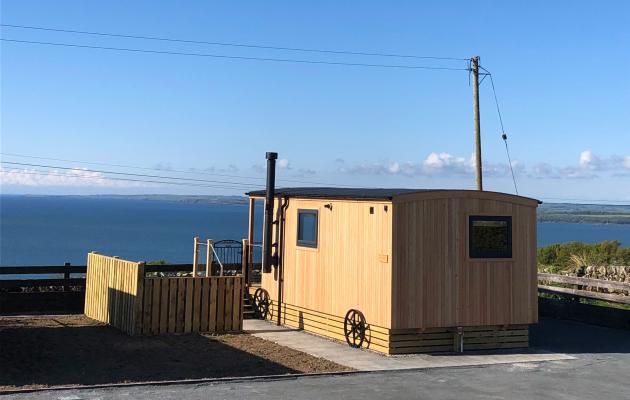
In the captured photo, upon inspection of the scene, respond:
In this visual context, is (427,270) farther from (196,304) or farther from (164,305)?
(164,305)

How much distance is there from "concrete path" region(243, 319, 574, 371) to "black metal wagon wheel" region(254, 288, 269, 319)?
2180 mm

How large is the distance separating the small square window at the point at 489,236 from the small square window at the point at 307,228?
10.8 ft

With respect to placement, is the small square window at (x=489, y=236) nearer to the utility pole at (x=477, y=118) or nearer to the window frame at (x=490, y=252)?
the window frame at (x=490, y=252)

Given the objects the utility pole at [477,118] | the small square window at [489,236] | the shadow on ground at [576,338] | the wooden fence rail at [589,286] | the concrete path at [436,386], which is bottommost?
the concrete path at [436,386]

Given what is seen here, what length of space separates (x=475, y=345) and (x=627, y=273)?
35.9ft

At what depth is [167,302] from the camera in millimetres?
13836

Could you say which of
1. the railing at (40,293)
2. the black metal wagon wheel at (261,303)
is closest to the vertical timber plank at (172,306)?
the black metal wagon wheel at (261,303)

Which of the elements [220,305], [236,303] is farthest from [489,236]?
[220,305]

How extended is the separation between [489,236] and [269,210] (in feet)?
16.4

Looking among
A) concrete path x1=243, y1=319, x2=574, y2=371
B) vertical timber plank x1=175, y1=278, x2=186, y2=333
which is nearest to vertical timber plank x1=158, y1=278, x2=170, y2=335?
vertical timber plank x1=175, y1=278, x2=186, y2=333

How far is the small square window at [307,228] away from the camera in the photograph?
14492 millimetres

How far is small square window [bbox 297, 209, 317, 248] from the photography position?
14492 mm

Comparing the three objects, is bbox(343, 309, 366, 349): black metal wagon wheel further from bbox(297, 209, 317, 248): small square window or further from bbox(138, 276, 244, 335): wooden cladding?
bbox(138, 276, 244, 335): wooden cladding

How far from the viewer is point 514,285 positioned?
43.1 ft
